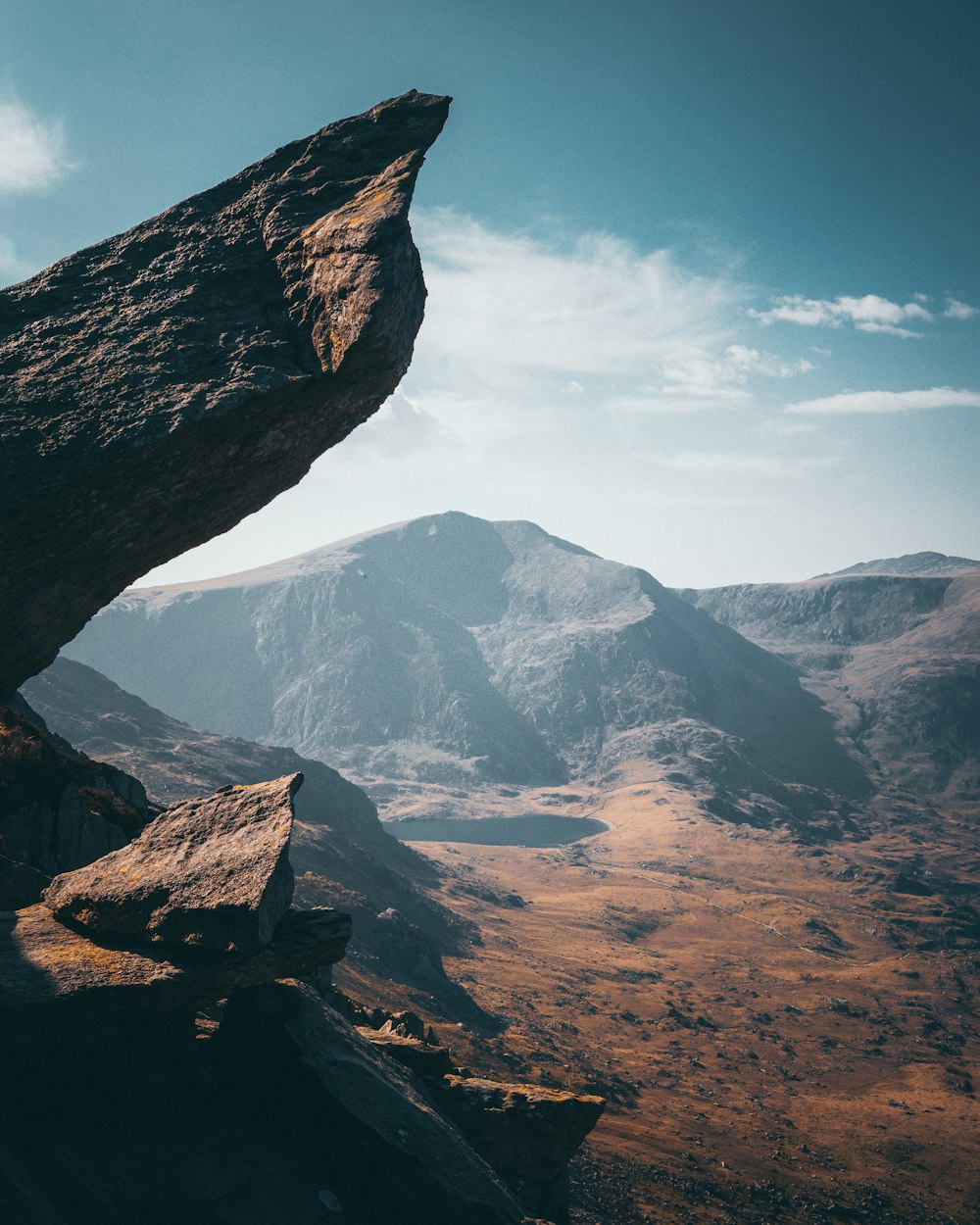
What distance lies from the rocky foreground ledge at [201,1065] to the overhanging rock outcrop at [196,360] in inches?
311

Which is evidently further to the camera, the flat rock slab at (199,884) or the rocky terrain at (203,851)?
the flat rock slab at (199,884)

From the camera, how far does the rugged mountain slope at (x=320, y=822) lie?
303 feet

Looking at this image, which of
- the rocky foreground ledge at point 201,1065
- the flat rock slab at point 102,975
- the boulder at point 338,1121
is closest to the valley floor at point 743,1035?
the boulder at point 338,1121

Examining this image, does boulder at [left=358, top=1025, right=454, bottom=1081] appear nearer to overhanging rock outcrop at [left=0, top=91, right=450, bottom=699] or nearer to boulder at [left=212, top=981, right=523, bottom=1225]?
boulder at [left=212, top=981, right=523, bottom=1225]

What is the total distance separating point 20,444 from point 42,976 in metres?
11.6

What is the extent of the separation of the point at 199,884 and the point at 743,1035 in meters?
111

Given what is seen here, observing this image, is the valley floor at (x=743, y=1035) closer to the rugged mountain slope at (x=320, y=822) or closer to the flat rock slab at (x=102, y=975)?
the rugged mountain slope at (x=320, y=822)

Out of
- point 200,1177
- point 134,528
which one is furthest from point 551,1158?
point 134,528

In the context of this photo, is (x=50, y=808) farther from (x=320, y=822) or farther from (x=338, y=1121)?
(x=320, y=822)

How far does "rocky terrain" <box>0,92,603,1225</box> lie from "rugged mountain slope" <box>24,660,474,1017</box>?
2700 inches

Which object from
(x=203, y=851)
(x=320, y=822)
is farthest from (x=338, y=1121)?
(x=320, y=822)

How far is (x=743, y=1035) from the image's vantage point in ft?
333

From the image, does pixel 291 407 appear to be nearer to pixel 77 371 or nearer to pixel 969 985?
pixel 77 371

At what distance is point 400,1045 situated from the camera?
22.3m
